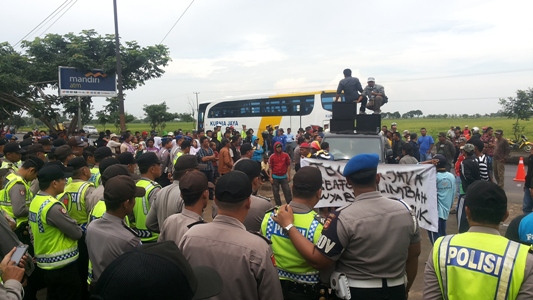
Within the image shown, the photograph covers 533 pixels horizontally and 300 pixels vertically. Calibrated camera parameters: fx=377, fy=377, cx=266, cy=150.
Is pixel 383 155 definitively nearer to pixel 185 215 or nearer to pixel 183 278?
pixel 185 215

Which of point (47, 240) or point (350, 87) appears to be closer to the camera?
point (47, 240)

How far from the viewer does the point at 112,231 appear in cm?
280

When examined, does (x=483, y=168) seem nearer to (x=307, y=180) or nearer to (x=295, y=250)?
(x=307, y=180)

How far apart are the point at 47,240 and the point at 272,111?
2006cm

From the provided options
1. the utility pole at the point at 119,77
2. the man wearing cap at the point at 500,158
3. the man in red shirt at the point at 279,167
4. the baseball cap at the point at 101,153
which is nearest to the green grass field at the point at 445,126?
the man wearing cap at the point at 500,158

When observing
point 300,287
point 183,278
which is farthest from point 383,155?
point 183,278

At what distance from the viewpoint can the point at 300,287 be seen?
2736 mm

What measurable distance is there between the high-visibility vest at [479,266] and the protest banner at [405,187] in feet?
9.90

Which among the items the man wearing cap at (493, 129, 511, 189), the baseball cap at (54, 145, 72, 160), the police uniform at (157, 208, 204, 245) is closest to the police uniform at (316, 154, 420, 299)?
the police uniform at (157, 208, 204, 245)

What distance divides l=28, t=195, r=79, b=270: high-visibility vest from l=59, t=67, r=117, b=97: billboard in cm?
1312

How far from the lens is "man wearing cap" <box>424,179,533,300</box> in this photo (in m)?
1.94

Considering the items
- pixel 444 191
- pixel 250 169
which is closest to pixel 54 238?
pixel 250 169

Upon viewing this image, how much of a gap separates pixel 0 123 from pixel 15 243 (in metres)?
23.8

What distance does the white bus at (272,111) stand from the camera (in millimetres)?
21312
